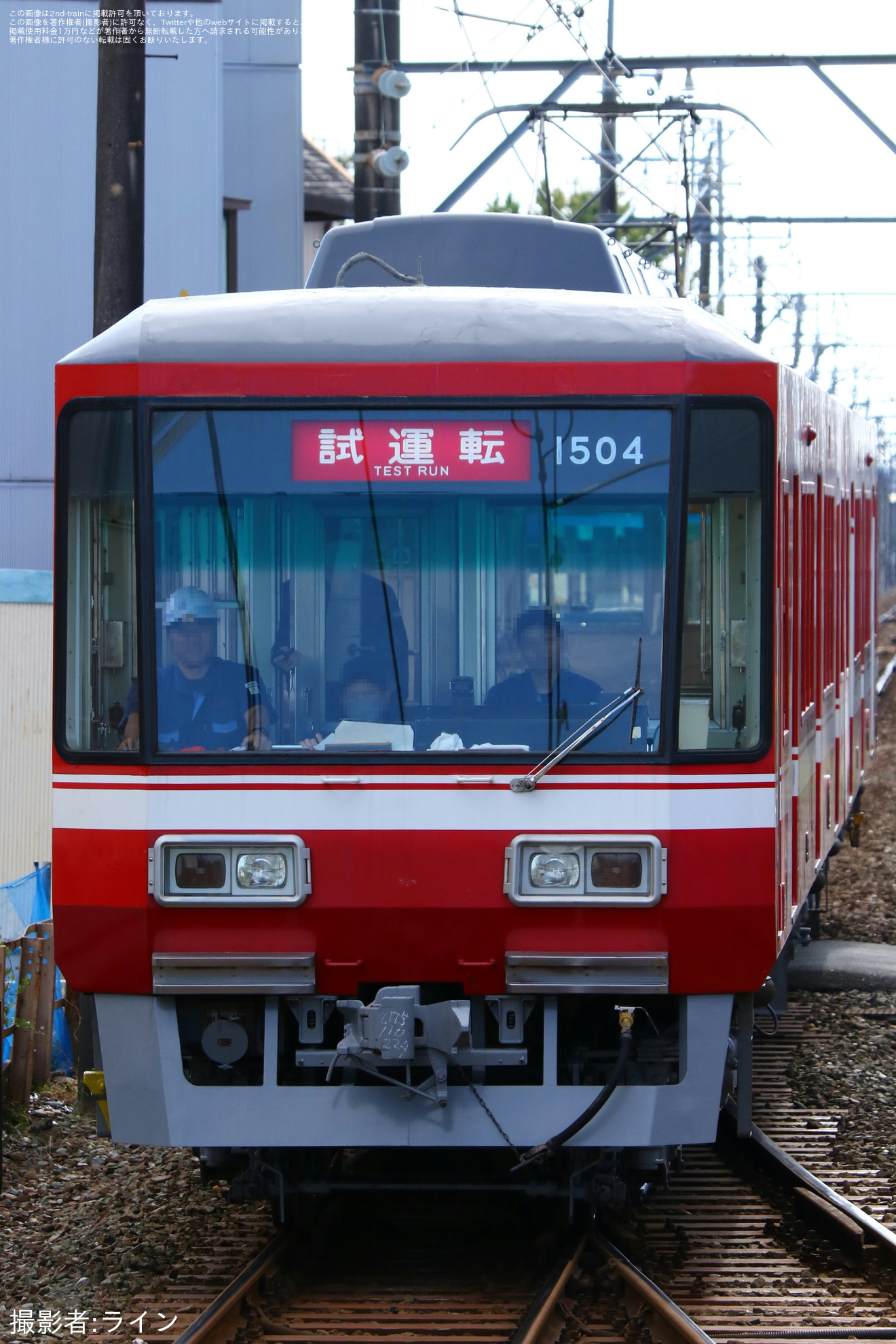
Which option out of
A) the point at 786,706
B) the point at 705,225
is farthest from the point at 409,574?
the point at 705,225

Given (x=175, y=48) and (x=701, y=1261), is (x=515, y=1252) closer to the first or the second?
(x=701, y=1261)

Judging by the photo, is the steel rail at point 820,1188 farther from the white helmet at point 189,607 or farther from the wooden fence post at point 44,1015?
the wooden fence post at point 44,1015

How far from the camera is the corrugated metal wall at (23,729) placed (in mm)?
11805

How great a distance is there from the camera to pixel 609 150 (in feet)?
63.2

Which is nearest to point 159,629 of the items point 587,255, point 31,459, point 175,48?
point 587,255

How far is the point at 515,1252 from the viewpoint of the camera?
6164mm

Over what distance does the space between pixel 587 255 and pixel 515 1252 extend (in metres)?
3.79

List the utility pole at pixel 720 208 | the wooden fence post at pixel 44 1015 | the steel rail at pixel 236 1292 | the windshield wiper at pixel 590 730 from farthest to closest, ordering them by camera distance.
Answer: the utility pole at pixel 720 208, the wooden fence post at pixel 44 1015, the windshield wiper at pixel 590 730, the steel rail at pixel 236 1292

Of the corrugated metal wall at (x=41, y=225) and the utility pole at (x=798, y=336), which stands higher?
the utility pole at (x=798, y=336)

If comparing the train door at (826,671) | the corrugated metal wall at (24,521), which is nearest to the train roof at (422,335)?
the train door at (826,671)

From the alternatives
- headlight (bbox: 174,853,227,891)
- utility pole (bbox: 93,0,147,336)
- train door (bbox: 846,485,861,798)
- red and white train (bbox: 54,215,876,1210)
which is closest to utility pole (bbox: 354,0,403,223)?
train door (bbox: 846,485,861,798)

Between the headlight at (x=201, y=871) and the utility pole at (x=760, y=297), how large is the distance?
29.8 m

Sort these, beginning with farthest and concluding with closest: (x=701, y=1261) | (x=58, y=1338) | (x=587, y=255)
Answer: (x=587, y=255), (x=701, y=1261), (x=58, y=1338)

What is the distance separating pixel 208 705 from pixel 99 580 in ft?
1.74
